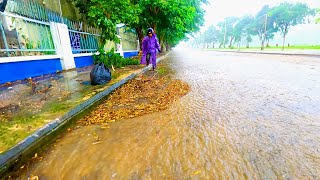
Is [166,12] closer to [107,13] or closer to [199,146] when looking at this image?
[107,13]

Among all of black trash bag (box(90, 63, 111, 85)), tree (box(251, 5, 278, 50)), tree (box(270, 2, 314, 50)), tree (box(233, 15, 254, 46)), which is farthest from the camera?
tree (box(233, 15, 254, 46))

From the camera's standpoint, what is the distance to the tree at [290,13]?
3859 cm

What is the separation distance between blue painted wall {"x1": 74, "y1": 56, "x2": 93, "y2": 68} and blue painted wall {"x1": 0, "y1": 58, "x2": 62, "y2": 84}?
123 cm

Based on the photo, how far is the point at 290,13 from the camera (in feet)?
129

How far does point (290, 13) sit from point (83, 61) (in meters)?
47.2

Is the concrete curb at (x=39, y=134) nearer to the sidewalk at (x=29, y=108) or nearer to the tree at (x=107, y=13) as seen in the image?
the sidewalk at (x=29, y=108)

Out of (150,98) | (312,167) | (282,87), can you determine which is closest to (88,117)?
(150,98)

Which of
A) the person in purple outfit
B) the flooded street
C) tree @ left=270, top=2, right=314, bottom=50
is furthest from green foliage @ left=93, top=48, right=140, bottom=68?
tree @ left=270, top=2, right=314, bottom=50

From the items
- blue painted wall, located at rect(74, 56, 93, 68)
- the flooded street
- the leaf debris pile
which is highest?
blue painted wall, located at rect(74, 56, 93, 68)

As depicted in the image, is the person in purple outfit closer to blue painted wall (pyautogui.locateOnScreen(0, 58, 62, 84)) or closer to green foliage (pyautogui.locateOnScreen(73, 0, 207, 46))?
green foliage (pyautogui.locateOnScreen(73, 0, 207, 46))

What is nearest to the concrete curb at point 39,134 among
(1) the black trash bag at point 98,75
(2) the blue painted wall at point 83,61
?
(1) the black trash bag at point 98,75

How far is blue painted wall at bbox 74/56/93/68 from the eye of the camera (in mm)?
8316

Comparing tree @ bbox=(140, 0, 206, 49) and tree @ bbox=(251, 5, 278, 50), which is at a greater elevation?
tree @ bbox=(251, 5, 278, 50)

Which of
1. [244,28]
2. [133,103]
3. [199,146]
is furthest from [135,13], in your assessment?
[244,28]
